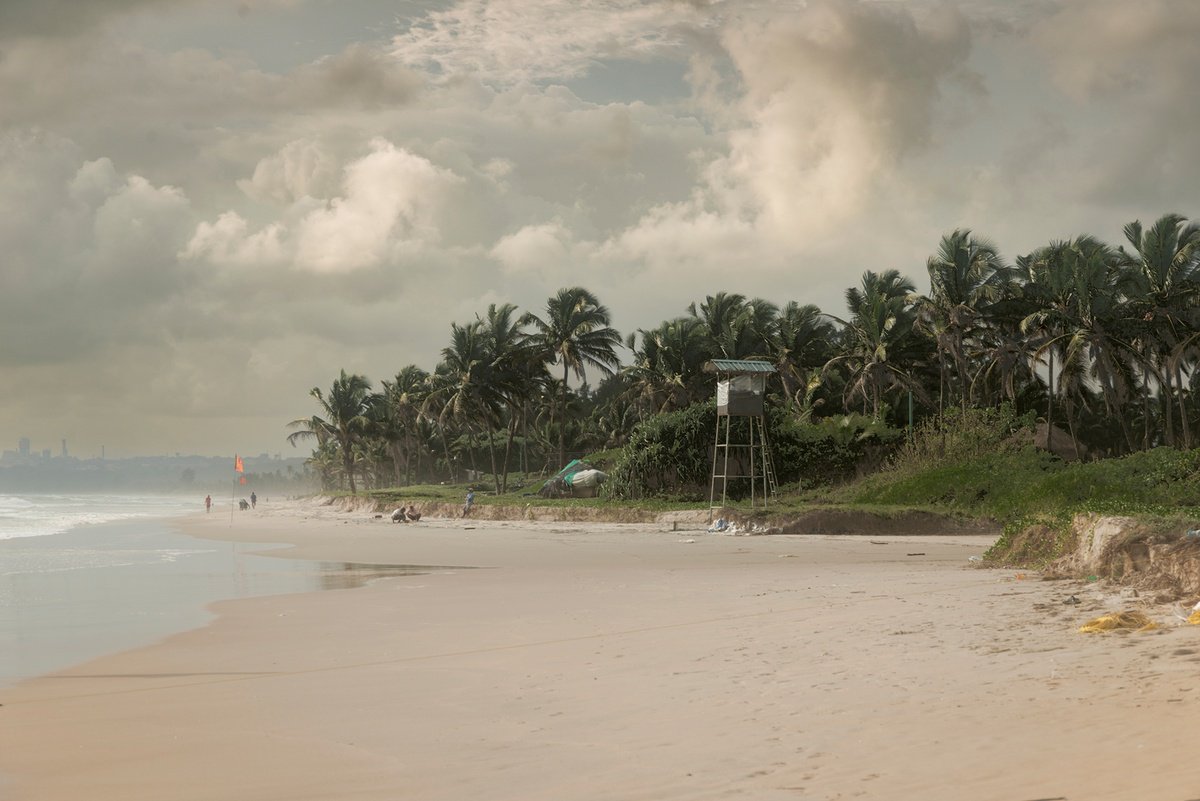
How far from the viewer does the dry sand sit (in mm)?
5227

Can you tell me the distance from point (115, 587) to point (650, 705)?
14629mm

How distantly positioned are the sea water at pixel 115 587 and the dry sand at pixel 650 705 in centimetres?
91

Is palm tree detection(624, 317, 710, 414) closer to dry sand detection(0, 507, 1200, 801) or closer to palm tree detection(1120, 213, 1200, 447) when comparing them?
palm tree detection(1120, 213, 1200, 447)

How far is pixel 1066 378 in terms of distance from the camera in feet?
122

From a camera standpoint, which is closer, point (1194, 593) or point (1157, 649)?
point (1157, 649)

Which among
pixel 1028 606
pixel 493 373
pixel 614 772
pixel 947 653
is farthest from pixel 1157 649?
pixel 493 373

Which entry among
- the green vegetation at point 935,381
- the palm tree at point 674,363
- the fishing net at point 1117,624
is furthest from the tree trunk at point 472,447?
the fishing net at point 1117,624

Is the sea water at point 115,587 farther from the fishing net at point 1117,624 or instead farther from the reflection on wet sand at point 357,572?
the fishing net at point 1117,624

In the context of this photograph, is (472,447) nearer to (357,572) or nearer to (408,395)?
(408,395)

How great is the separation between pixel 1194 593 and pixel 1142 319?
31.3 m

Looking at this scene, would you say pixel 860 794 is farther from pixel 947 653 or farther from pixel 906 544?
pixel 906 544

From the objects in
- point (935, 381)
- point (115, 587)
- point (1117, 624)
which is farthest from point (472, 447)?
point (1117, 624)

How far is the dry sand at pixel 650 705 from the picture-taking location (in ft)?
17.1

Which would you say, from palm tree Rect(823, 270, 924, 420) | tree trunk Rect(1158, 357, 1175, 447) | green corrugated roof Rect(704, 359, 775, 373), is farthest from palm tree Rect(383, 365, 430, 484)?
tree trunk Rect(1158, 357, 1175, 447)
